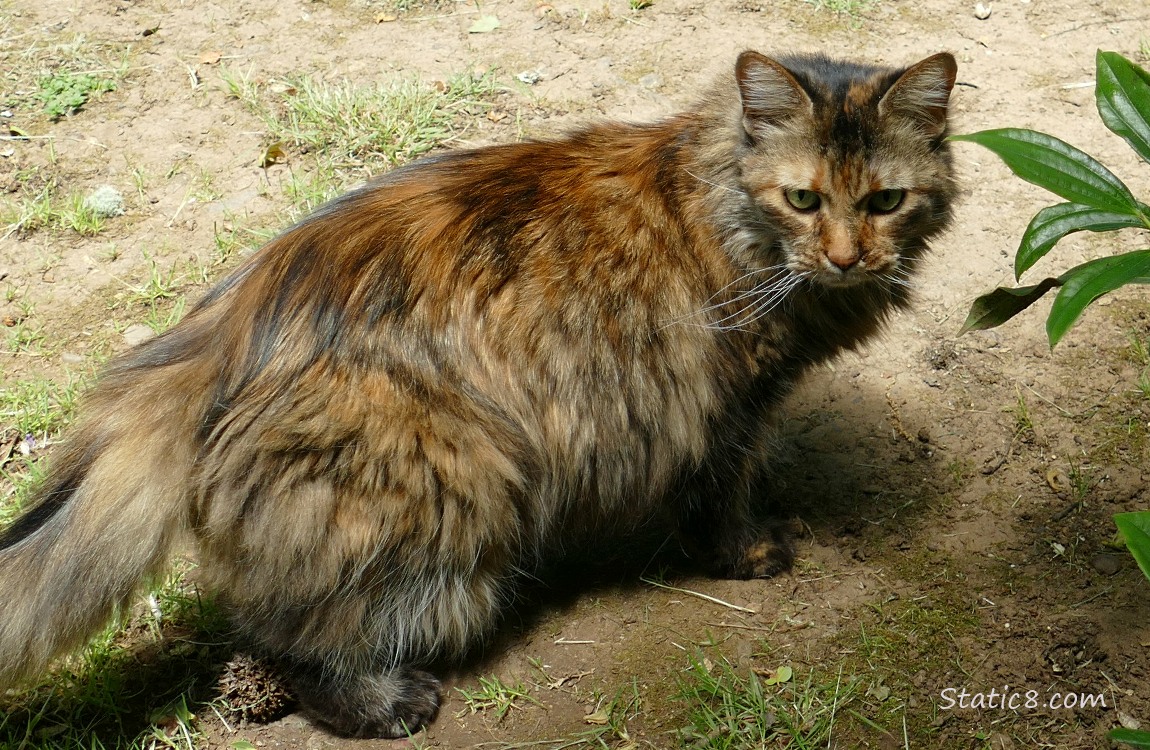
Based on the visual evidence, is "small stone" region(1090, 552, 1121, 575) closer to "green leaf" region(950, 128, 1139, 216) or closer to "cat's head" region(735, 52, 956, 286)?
"cat's head" region(735, 52, 956, 286)

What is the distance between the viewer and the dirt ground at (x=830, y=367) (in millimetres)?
3121

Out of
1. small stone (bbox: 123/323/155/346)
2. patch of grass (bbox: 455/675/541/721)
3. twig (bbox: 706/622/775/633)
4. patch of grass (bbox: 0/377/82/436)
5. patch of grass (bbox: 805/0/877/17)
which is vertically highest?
patch of grass (bbox: 805/0/877/17)

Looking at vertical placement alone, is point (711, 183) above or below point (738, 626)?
above

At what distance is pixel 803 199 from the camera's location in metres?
2.94

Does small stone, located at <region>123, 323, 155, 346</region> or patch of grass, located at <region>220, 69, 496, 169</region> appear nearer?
small stone, located at <region>123, 323, 155, 346</region>

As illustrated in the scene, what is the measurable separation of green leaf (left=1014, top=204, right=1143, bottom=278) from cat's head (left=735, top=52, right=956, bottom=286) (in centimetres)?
72

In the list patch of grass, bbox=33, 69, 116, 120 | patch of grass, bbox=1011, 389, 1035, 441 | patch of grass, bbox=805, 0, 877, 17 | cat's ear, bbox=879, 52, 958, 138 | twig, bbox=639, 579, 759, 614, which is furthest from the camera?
patch of grass, bbox=805, 0, 877, 17

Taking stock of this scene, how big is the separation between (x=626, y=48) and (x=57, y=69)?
120 inches

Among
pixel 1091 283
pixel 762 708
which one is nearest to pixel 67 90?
pixel 762 708

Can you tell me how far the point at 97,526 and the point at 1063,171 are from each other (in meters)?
2.51

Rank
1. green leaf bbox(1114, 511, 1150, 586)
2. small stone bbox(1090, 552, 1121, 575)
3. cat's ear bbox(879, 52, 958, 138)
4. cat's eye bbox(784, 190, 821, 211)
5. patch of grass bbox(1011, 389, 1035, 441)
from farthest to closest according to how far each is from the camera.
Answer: patch of grass bbox(1011, 389, 1035, 441)
small stone bbox(1090, 552, 1121, 575)
cat's eye bbox(784, 190, 821, 211)
cat's ear bbox(879, 52, 958, 138)
green leaf bbox(1114, 511, 1150, 586)

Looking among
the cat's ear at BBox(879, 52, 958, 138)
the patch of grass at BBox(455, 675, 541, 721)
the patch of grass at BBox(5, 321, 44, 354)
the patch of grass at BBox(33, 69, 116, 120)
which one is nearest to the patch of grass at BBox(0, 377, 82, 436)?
the patch of grass at BBox(5, 321, 44, 354)

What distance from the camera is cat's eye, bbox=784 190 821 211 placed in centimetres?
292

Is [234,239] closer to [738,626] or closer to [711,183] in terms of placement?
[711,183]
